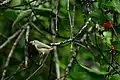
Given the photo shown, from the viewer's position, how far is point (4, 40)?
145cm

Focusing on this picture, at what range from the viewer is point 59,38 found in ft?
4.76

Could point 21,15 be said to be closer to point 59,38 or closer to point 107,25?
point 59,38

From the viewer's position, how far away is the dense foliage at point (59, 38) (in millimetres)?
1198

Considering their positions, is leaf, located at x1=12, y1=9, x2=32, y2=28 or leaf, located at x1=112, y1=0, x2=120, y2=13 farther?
leaf, located at x1=12, y1=9, x2=32, y2=28

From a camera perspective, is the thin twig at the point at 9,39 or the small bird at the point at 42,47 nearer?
the small bird at the point at 42,47

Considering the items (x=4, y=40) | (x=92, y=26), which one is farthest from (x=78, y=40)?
(x=4, y=40)

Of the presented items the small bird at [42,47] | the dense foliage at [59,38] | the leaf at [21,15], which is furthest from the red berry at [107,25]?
the leaf at [21,15]

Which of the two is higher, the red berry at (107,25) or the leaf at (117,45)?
the red berry at (107,25)

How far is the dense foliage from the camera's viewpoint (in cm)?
120

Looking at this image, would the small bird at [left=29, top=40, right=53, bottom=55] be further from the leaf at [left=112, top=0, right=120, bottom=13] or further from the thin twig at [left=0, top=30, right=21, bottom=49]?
the leaf at [left=112, top=0, right=120, bottom=13]

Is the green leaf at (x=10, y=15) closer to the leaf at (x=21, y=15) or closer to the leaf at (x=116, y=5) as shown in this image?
the leaf at (x=21, y=15)

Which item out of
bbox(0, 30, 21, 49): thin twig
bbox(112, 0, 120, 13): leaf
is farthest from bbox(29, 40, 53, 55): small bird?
bbox(112, 0, 120, 13): leaf

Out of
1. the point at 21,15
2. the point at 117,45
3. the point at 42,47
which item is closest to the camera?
the point at 117,45

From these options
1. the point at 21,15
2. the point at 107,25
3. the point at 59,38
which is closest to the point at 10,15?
the point at 21,15
